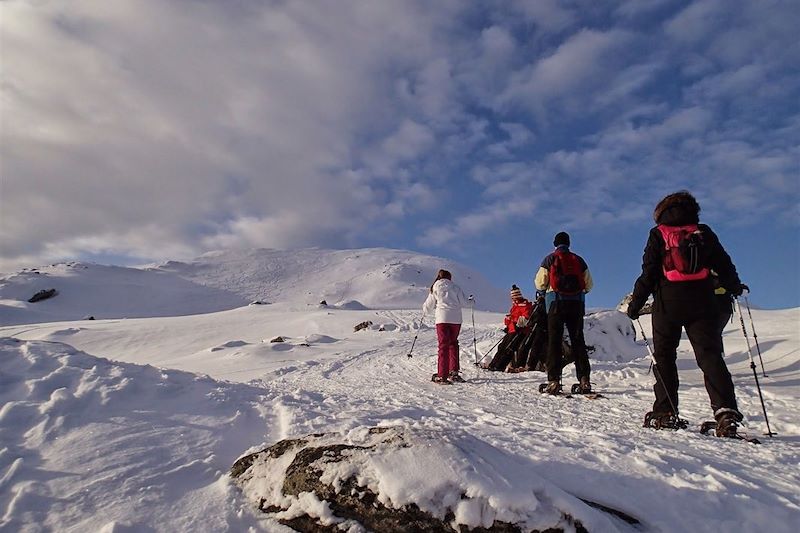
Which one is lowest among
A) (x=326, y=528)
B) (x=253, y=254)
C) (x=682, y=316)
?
(x=326, y=528)

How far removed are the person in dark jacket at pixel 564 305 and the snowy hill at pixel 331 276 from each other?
4883cm

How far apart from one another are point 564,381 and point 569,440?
4.84 metres

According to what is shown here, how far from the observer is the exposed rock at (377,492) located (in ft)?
6.00

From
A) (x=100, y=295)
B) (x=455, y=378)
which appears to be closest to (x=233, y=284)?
(x=100, y=295)

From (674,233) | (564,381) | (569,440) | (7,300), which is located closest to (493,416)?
(569,440)

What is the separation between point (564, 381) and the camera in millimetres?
8023

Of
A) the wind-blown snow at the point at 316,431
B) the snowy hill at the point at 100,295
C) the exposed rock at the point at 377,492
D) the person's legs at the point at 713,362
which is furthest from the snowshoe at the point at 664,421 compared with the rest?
the snowy hill at the point at 100,295

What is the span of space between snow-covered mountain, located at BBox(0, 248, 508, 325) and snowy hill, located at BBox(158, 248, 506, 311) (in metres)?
0.15


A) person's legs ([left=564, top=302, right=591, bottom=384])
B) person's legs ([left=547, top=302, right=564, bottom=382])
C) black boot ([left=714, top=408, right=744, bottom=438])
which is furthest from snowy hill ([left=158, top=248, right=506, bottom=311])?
black boot ([left=714, top=408, right=744, bottom=438])

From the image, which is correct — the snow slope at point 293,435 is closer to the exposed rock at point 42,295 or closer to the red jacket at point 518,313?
the red jacket at point 518,313

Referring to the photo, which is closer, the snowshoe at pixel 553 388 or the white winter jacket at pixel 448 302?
the snowshoe at pixel 553 388

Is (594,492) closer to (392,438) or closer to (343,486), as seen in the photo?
(392,438)

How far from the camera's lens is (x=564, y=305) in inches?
244

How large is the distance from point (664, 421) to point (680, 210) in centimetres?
196
